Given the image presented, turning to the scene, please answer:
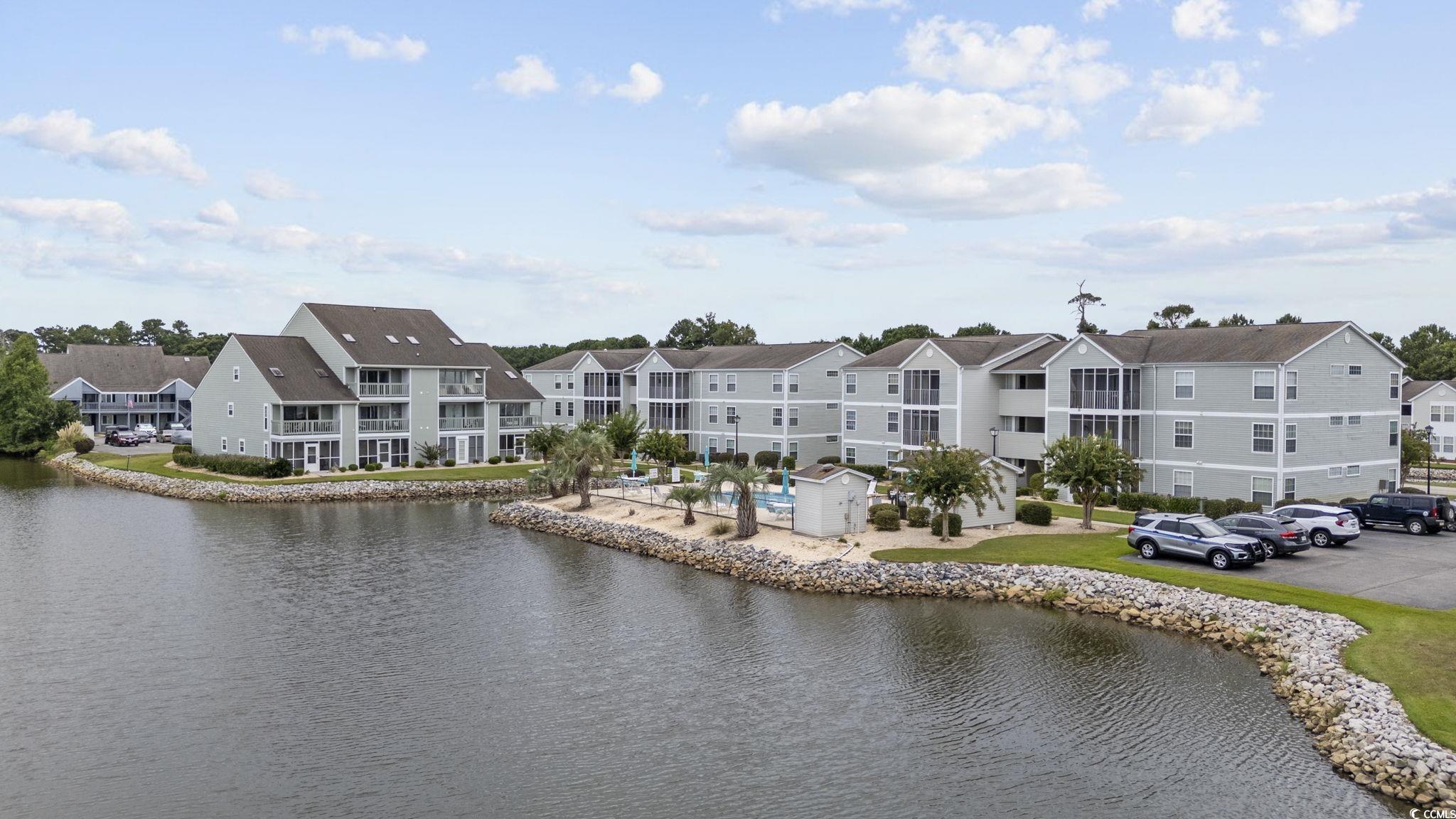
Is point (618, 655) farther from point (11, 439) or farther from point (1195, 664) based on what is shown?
point (11, 439)

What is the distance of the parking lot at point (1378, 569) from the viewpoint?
27922 millimetres

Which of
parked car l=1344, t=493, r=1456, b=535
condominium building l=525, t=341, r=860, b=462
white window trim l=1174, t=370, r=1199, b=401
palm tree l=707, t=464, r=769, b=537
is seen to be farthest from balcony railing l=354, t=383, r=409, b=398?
parked car l=1344, t=493, r=1456, b=535

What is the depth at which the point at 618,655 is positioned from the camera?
25469mm

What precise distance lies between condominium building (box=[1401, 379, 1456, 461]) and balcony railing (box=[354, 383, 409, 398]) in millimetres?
73316

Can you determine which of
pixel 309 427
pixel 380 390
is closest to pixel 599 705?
pixel 309 427

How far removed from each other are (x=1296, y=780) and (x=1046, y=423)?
3330 cm

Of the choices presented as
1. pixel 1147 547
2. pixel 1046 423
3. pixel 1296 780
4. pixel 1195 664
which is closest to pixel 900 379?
pixel 1046 423

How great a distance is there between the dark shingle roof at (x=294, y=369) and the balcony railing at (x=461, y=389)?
20.3 ft

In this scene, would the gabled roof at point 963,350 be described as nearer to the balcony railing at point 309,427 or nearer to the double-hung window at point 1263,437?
the double-hung window at point 1263,437

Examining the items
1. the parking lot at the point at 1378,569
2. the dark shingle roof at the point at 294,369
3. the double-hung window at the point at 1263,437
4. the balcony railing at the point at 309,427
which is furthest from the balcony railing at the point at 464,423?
the double-hung window at the point at 1263,437

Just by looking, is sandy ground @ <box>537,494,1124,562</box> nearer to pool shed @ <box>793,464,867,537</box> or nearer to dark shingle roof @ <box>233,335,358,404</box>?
pool shed @ <box>793,464,867,537</box>

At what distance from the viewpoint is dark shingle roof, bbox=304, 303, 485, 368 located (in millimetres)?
65062

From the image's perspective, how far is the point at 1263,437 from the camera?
140 feet

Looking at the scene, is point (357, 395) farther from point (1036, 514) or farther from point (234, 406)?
point (1036, 514)
